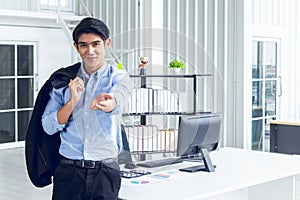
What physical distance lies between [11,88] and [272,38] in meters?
4.70

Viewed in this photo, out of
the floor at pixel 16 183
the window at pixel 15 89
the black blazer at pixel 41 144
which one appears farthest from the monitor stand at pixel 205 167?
the window at pixel 15 89

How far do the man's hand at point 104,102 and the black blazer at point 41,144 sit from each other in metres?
0.21

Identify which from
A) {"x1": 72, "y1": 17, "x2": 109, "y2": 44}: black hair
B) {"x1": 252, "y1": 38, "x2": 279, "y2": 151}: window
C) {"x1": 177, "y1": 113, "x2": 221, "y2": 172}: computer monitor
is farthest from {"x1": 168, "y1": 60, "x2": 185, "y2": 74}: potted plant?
{"x1": 252, "y1": 38, "x2": 279, "y2": 151}: window

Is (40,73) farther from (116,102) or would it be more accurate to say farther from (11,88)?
(116,102)

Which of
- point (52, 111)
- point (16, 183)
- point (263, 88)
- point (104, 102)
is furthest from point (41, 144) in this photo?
point (263, 88)

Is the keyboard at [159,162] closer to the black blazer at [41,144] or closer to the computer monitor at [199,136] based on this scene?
the computer monitor at [199,136]

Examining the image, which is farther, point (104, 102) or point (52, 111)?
point (52, 111)

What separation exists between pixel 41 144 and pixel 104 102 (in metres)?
0.43

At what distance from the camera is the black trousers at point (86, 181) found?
7.47ft

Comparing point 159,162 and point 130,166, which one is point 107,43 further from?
point 159,162

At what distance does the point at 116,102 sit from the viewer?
224 centimetres

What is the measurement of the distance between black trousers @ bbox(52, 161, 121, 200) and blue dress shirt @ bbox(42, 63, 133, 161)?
0.05 metres

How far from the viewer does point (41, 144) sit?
7.87 feet

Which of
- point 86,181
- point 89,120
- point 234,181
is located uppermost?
point 89,120
